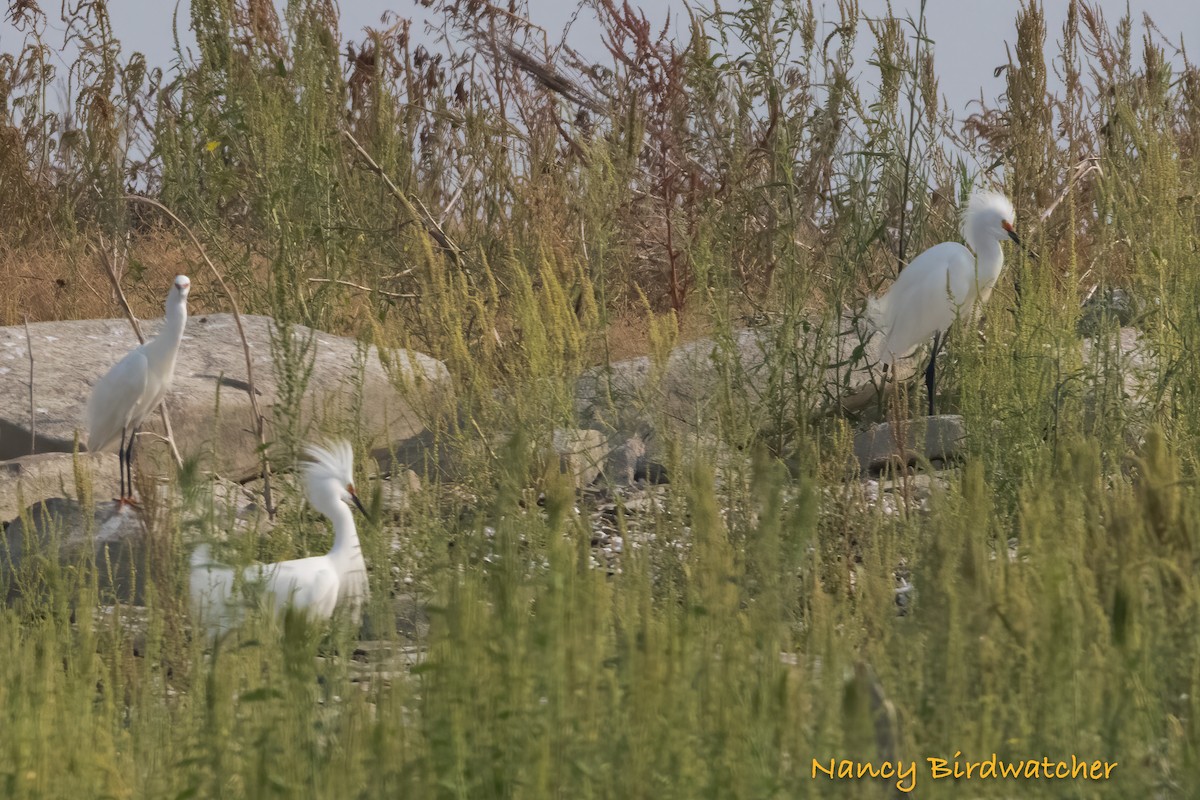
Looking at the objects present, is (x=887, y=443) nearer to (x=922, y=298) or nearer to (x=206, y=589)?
(x=922, y=298)

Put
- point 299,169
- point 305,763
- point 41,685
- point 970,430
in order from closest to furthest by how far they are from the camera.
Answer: point 305,763 < point 41,685 < point 970,430 < point 299,169

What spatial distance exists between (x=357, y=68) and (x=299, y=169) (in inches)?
141

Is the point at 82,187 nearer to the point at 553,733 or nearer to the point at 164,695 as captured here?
the point at 164,695

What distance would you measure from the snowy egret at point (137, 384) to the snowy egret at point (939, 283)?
2.72 meters

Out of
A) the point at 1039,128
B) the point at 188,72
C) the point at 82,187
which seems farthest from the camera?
the point at 82,187

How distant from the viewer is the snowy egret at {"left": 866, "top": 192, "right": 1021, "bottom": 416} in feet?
19.5

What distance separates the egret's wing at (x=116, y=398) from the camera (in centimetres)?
564

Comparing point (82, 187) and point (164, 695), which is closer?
point (164, 695)

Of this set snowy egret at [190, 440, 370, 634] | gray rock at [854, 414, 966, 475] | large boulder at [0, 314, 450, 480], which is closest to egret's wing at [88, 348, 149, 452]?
large boulder at [0, 314, 450, 480]

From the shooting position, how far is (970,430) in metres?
4.05

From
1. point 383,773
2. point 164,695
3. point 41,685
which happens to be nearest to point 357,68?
point 164,695

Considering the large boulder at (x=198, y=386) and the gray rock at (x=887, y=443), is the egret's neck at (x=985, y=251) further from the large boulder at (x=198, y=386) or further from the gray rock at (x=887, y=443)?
the large boulder at (x=198, y=386)

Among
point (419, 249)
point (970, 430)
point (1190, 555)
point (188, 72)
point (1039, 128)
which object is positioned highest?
point (188, 72)

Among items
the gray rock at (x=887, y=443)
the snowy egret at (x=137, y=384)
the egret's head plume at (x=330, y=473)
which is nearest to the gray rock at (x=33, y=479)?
the snowy egret at (x=137, y=384)
